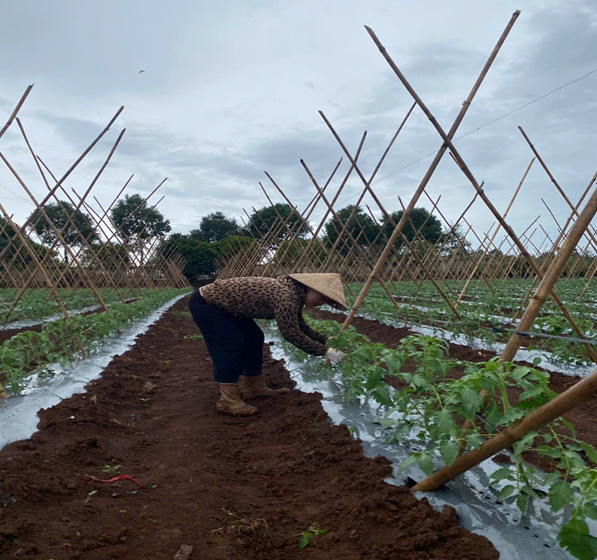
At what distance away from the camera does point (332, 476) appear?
2.65m

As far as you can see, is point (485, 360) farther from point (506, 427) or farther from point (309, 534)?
point (309, 534)

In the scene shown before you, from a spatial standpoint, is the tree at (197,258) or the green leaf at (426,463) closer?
the green leaf at (426,463)

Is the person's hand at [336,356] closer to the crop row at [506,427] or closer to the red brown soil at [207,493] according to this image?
the red brown soil at [207,493]

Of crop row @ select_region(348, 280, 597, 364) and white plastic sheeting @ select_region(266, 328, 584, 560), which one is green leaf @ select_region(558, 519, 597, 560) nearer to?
white plastic sheeting @ select_region(266, 328, 584, 560)

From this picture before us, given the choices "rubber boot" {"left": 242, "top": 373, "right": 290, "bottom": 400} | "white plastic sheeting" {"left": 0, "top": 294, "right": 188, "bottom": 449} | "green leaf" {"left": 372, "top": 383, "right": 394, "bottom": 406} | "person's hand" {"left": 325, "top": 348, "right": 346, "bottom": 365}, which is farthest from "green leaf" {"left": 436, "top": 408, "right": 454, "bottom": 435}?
"rubber boot" {"left": 242, "top": 373, "right": 290, "bottom": 400}

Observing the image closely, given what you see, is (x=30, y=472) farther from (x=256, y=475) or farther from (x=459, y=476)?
(x=459, y=476)

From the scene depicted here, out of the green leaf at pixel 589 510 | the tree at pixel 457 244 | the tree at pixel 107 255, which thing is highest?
the tree at pixel 457 244

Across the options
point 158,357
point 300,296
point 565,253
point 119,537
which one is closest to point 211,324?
point 300,296

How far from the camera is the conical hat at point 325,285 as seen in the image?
374 centimetres

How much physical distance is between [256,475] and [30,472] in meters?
1.15

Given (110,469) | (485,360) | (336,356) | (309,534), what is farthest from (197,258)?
(309,534)

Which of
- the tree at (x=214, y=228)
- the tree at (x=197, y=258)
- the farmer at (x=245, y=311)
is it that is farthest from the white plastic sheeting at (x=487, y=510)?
the tree at (x=214, y=228)

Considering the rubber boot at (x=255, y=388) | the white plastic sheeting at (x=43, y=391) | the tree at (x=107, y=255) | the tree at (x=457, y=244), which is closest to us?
the white plastic sheeting at (x=43, y=391)

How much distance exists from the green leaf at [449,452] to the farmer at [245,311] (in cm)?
176
